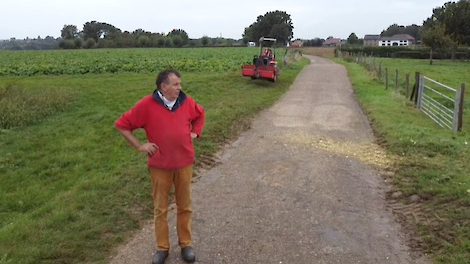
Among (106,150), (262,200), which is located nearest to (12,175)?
(106,150)

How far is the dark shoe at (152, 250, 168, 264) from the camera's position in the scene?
416cm

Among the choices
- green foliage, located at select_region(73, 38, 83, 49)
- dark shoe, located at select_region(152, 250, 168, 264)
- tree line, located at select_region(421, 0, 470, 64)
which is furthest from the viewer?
green foliage, located at select_region(73, 38, 83, 49)

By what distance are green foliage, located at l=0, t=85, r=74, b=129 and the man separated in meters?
8.30

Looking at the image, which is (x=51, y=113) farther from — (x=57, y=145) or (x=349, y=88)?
(x=349, y=88)

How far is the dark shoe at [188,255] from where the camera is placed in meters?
4.21

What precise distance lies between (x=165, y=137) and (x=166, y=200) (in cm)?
65

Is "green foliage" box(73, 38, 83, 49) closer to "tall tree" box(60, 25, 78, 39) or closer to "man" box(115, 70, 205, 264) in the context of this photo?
"tall tree" box(60, 25, 78, 39)

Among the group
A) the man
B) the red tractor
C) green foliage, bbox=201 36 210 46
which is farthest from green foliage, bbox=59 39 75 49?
the man

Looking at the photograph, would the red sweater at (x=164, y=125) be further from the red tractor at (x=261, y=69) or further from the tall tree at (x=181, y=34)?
the tall tree at (x=181, y=34)

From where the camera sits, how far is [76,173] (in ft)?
24.8

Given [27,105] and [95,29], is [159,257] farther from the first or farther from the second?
[95,29]

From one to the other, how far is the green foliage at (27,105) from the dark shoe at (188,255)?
8.44 meters

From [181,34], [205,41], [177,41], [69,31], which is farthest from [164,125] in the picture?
[69,31]

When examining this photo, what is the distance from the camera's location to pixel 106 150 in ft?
A: 29.1
